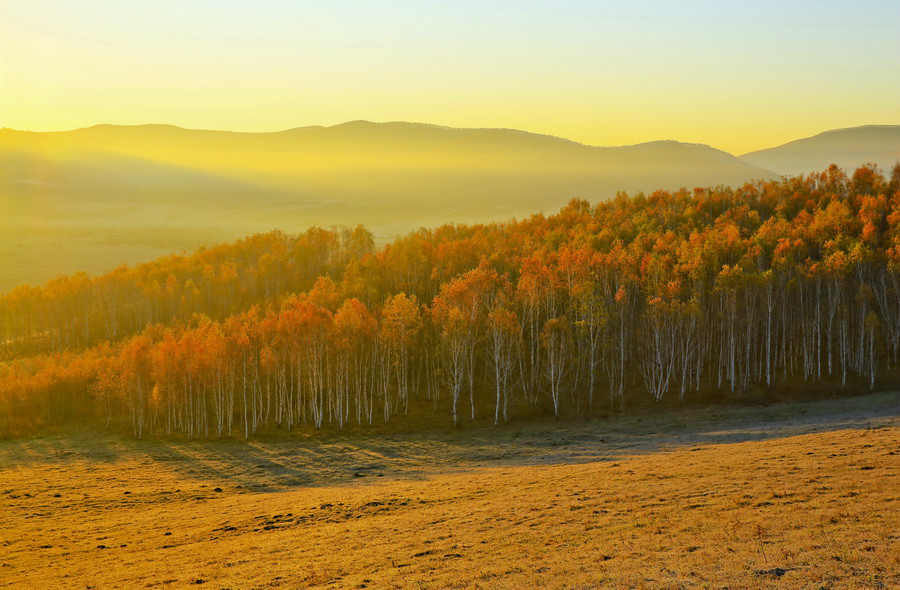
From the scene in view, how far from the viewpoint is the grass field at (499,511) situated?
2961 cm

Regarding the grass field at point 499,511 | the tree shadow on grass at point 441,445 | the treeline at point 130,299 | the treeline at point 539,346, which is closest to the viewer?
the grass field at point 499,511

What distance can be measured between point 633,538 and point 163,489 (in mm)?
46477

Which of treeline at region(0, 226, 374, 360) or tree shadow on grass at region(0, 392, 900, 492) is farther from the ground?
treeline at region(0, 226, 374, 360)

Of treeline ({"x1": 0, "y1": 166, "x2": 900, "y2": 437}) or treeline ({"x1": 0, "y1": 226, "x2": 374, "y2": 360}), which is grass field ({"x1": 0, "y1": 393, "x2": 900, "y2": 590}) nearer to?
treeline ({"x1": 0, "y1": 166, "x2": 900, "y2": 437})

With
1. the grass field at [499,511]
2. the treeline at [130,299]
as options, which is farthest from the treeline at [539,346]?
the treeline at [130,299]

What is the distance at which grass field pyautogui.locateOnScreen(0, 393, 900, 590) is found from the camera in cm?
2961

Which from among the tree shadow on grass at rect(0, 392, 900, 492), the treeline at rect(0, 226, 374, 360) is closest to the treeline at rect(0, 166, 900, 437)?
the tree shadow on grass at rect(0, 392, 900, 492)

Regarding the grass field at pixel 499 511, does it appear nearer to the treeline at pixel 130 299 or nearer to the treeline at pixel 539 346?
the treeline at pixel 539 346

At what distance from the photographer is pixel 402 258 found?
446 feet

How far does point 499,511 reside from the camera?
41.8 meters

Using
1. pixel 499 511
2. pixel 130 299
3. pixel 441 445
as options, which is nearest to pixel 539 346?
pixel 441 445

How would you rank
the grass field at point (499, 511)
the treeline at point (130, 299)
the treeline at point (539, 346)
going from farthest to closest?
1. the treeline at point (130, 299)
2. the treeline at point (539, 346)
3. the grass field at point (499, 511)

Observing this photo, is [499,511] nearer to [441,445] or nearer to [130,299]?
[441,445]

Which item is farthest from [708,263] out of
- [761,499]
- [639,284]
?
[761,499]
